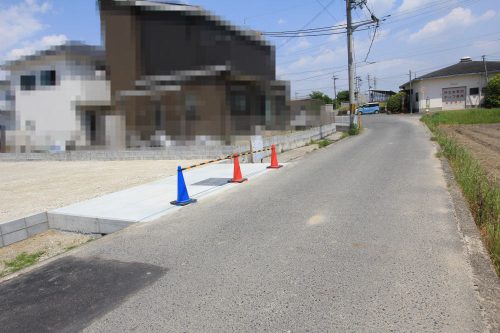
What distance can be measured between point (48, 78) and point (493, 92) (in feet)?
141

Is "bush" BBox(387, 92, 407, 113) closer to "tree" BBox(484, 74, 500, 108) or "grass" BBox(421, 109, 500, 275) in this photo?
"tree" BBox(484, 74, 500, 108)

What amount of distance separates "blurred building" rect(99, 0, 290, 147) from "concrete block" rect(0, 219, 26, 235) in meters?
10.0

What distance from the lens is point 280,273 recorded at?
13.7 ft

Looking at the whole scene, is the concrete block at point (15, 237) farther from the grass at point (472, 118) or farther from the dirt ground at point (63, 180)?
the grass at point (472, 118)

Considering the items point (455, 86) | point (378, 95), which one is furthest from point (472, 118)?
point (378, 95)

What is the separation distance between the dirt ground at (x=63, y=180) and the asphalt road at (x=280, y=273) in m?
3.23

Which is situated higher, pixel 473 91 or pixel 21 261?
pixel 473 91

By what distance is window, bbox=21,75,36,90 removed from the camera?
737 inches

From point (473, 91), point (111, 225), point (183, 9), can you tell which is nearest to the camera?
point (111, 225)

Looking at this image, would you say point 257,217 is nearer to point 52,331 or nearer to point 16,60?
point 52,331

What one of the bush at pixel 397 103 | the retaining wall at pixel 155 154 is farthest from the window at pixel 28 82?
the bush at pixel 397 103

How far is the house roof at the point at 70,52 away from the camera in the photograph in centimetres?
1888

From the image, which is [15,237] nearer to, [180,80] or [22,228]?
[22,228]

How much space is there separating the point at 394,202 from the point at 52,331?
5.79 meters
